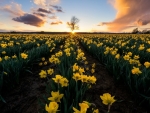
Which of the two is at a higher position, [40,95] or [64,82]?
[64,82]

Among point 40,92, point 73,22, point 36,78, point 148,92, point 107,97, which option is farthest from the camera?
point 73,22

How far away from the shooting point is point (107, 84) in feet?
13.4

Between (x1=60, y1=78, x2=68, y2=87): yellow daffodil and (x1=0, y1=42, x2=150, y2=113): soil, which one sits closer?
(x1=60, y1=78, x2=68, y2=87): yellow daffodil

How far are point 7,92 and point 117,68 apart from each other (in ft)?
8.11

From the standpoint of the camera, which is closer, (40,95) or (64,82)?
(64,82)

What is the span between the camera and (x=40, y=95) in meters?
3.38

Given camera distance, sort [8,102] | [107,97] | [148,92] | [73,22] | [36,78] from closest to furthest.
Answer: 1. [107,97]
2. [148,92]
3. [8,102]
4. [36,78]
5. [73,22]

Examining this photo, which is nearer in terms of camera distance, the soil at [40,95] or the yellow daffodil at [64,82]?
the yellow daffodil at [64,82]

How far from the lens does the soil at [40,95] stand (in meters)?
2.89

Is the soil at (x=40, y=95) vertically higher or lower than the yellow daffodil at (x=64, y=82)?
lower

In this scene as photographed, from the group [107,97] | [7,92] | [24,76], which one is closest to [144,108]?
[107,97]

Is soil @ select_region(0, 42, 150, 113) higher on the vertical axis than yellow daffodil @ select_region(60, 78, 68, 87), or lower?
lower

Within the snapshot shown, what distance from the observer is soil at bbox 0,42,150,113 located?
2.89 metres

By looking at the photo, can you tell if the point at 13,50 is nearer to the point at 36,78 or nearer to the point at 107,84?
the point at 36,78
